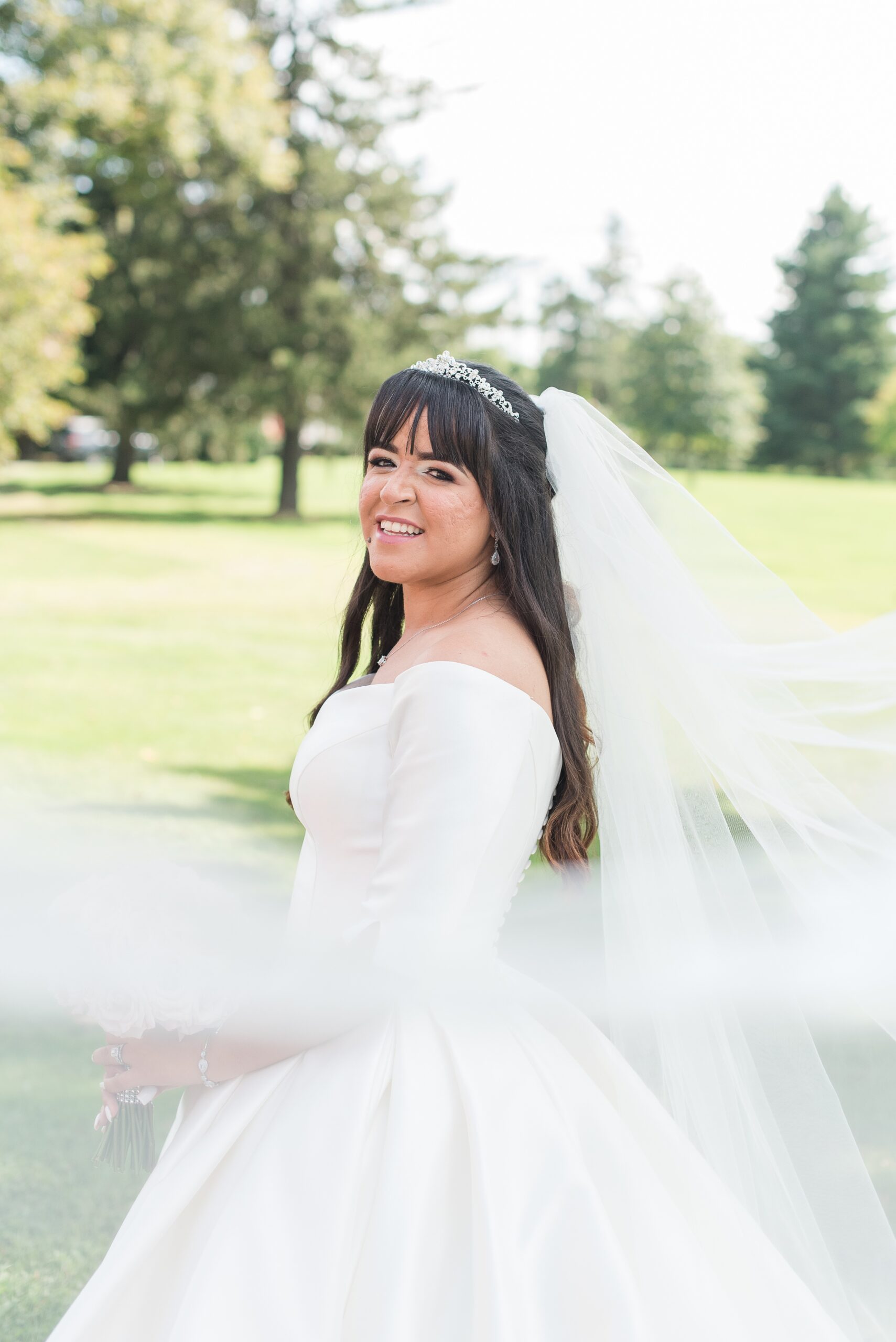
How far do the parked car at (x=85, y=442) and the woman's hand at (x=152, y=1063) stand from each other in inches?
1685

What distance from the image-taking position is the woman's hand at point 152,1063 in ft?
5.90

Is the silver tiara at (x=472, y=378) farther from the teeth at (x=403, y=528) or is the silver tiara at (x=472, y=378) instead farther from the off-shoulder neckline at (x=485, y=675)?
the off-shoulder neckline at (x=485, y=675)

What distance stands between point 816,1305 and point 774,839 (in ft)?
2.42

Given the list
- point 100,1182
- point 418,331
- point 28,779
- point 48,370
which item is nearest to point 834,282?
point 418,331

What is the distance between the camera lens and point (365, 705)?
1.96m

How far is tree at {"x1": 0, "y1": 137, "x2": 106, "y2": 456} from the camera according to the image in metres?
20.7

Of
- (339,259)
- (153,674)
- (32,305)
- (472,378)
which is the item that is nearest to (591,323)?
(339,259)

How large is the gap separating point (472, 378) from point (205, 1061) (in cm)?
120

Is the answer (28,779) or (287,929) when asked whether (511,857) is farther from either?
(28,779)

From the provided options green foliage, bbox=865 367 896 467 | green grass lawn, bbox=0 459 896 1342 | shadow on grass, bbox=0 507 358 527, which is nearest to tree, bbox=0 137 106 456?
green grass lawn, bbox=0 459 896 1342

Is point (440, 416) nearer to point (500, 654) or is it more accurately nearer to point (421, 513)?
point (421, 513)

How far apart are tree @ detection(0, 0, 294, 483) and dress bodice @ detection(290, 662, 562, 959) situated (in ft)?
80.0

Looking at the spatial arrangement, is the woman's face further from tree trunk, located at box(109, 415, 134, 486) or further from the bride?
tree trunk, located at box(109, 415, 134, 486)

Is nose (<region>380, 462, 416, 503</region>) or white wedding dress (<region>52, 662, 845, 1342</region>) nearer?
white wedding dress (<region>52, 662, 845, 1342</region>)
